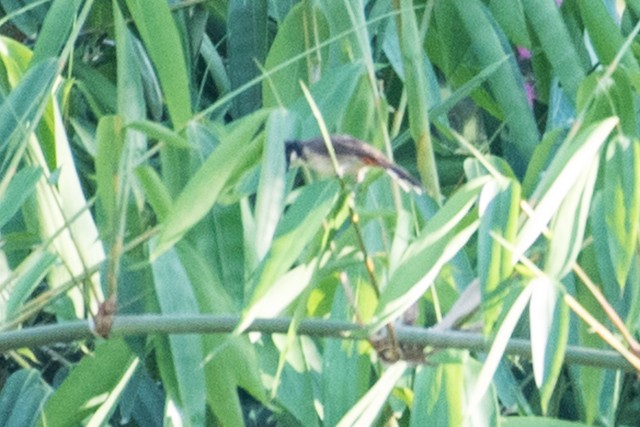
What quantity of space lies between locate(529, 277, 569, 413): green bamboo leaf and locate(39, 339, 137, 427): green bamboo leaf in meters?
0.30

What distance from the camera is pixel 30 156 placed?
88cm

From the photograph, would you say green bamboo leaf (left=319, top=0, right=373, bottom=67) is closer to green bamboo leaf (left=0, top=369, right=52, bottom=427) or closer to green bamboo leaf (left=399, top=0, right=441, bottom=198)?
green bamboo leaf (left=399, top=0, right=441, bottom=198)

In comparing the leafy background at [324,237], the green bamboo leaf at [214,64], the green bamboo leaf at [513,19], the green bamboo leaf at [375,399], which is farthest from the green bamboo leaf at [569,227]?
the green bamboo leaf at [214,64]

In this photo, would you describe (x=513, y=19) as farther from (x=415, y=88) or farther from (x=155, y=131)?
(x=155, y=131)

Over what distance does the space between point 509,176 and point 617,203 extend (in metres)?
0.06

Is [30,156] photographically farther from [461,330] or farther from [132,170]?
[461,330]

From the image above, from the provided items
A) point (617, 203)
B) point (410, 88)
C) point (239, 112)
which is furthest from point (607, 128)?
point (239, 112)

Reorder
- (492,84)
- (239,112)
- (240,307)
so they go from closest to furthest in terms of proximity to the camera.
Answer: (240,307)
(492,84)
(239,112)

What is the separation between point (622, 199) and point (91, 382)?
0.36 meters

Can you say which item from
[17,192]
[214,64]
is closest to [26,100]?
[17,192]

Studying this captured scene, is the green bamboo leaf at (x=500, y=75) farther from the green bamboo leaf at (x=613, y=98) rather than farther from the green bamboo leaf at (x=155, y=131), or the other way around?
the green bamboo leaf at (x=155, y=131)

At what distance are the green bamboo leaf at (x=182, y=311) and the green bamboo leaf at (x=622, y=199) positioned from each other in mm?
243

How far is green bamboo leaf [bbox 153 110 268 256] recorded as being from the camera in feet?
2.31

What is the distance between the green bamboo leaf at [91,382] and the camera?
0.90 metres
